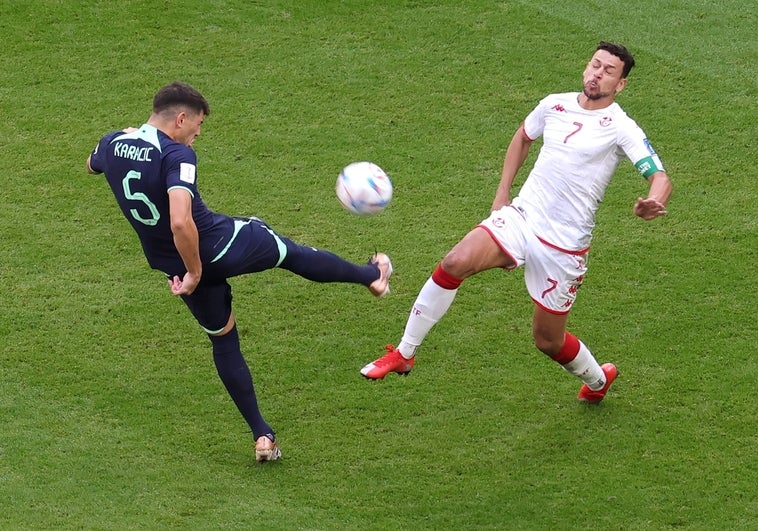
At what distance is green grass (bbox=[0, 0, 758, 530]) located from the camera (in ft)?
20.8

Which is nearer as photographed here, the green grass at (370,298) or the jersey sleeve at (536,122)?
the green grass at (370,298)

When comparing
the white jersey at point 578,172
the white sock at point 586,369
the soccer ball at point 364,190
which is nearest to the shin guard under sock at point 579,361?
the white sock at point 586,369

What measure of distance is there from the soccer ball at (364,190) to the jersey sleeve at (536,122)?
873 millimetres

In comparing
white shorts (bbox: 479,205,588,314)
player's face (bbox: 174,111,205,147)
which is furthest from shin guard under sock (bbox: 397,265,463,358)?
player's face (bbox: 174,111,205,147)

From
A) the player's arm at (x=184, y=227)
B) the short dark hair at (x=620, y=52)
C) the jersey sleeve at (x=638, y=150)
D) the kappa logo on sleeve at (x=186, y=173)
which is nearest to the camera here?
the player's arm at (x=184, y=227)

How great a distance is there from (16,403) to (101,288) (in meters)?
1.25

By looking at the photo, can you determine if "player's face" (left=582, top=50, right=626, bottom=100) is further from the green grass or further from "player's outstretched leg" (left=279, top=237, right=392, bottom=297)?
the green grass

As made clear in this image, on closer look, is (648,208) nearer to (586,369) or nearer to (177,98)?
(586,369)

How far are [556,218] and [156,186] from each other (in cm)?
211

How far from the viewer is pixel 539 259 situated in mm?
6395

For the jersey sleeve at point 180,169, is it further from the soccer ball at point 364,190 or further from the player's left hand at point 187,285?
the soccer ball at point 364,190

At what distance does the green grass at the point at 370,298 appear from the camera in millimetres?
6344

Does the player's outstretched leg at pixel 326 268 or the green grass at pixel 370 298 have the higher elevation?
the player's outstretched leg at pixel 326 268

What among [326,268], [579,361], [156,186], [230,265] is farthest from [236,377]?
[579,361]
